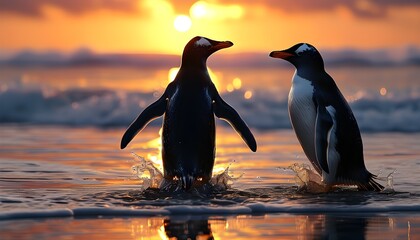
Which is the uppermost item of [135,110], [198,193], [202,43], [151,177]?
[135,110]

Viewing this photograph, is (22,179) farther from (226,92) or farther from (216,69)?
(216,69)

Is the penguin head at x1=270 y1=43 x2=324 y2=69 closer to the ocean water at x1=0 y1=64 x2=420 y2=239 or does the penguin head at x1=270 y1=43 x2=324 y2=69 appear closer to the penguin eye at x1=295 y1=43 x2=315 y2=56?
the penguin eye at x1=295 y1=43 x2=315 y2=56

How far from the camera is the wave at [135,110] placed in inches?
680

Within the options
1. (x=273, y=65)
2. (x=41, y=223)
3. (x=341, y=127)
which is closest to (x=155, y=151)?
(x=341, y=127)

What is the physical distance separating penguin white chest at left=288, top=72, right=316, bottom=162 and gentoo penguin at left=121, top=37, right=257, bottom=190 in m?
0.42

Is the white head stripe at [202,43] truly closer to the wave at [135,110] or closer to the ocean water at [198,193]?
the ocean water at [198,193]

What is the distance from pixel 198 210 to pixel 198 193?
2.74 feet

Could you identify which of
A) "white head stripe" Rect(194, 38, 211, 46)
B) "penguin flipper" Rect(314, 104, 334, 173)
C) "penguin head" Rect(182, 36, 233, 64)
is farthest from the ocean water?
"white head stripe" Rect(194, 38, 211, 46)

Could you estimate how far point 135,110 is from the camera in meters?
19.4

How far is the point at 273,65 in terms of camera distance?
130 ft

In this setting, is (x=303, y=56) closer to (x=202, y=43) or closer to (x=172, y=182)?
(x=202, y=43)

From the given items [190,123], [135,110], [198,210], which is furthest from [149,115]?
[135,110]

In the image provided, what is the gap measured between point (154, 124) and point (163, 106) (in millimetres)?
8555

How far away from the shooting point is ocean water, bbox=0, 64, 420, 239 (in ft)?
23.6
